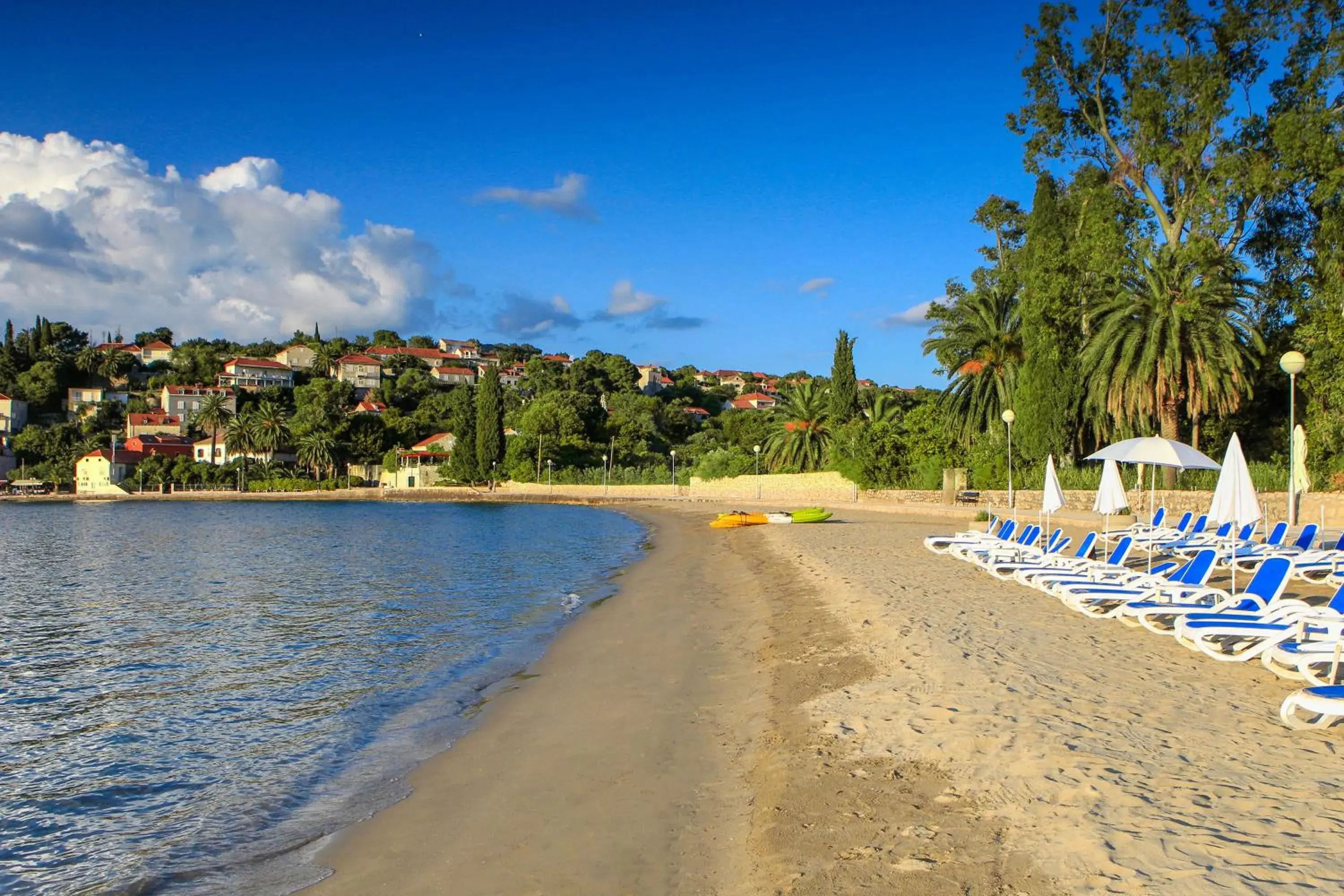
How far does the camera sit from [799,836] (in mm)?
5027

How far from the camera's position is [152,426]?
105938 millimetres

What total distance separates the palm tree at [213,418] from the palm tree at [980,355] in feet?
266

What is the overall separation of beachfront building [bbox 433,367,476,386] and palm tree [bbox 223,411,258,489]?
142 ft

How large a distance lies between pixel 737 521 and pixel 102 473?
84794 millimetres

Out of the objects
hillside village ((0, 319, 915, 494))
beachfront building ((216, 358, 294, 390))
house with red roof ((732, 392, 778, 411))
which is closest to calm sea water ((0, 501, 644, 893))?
hillside village ((0, 319, 915, 494))

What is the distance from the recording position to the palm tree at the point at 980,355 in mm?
35438

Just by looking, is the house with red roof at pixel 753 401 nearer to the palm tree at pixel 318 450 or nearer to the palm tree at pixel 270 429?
the palm tree at pixel 318 450

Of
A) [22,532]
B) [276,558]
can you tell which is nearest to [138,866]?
[276,558]

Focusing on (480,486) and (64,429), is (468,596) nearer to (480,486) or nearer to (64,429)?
(480,486)

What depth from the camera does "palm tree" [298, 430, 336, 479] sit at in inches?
3526

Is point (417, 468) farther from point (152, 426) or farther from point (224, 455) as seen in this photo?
point (152, 426)

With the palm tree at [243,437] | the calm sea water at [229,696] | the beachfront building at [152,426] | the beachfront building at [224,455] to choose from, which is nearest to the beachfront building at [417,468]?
the beachfront building at [224,455]

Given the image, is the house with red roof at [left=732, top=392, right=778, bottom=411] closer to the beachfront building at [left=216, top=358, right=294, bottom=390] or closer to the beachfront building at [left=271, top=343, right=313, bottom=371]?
the beachfront building at [left=216, top=358, right=294, bottom=390]

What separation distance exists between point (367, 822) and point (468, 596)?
39.7ft
